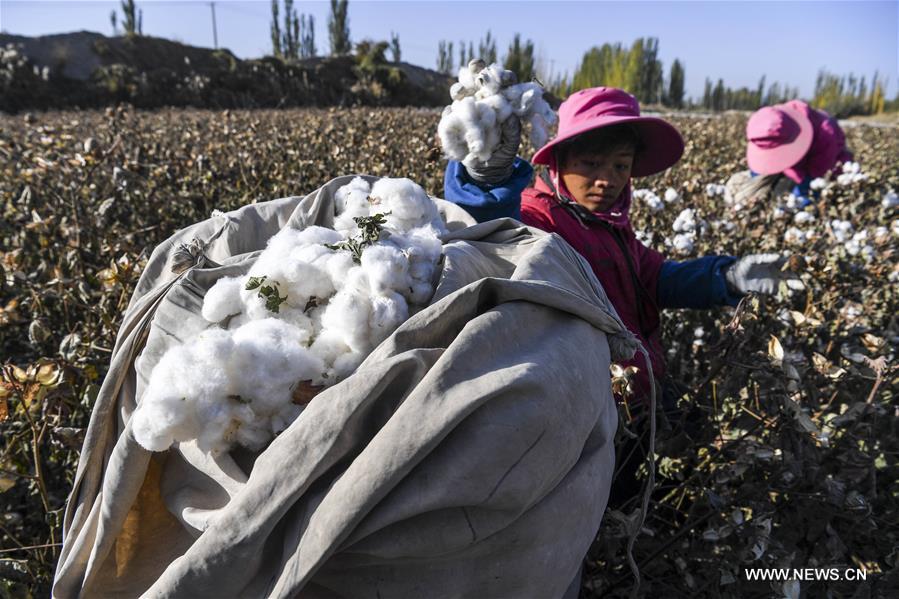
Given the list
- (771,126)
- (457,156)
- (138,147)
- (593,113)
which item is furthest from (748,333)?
(138,147)

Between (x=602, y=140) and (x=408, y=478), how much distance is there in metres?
1.48

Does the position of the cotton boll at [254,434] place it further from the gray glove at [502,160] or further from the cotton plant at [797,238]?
the cotton plant at [797,238]

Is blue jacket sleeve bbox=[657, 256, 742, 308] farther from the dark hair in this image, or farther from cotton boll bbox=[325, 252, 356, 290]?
cotton boll bbox=[325, 252, 356, 290]

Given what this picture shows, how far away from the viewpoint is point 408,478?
768 mm

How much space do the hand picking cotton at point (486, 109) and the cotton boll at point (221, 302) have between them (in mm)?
729

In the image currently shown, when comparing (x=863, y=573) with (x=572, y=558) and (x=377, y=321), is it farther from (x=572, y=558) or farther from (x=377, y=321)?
(x=377, y=321)

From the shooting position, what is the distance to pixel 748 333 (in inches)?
66.4

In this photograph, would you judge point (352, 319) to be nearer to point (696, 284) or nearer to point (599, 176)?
point (599, 176)

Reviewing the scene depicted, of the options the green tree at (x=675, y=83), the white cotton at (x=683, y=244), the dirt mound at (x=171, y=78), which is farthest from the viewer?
the green tree at (x=675, y=83)

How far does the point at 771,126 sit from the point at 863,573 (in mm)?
3653

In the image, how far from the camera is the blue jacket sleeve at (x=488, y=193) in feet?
5.26

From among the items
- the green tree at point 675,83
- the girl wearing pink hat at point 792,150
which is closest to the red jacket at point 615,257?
the girl wearing pink hat at point 792,150

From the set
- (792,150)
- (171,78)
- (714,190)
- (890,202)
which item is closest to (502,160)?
(714,190)

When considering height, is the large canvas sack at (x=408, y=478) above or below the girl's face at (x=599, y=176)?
below
